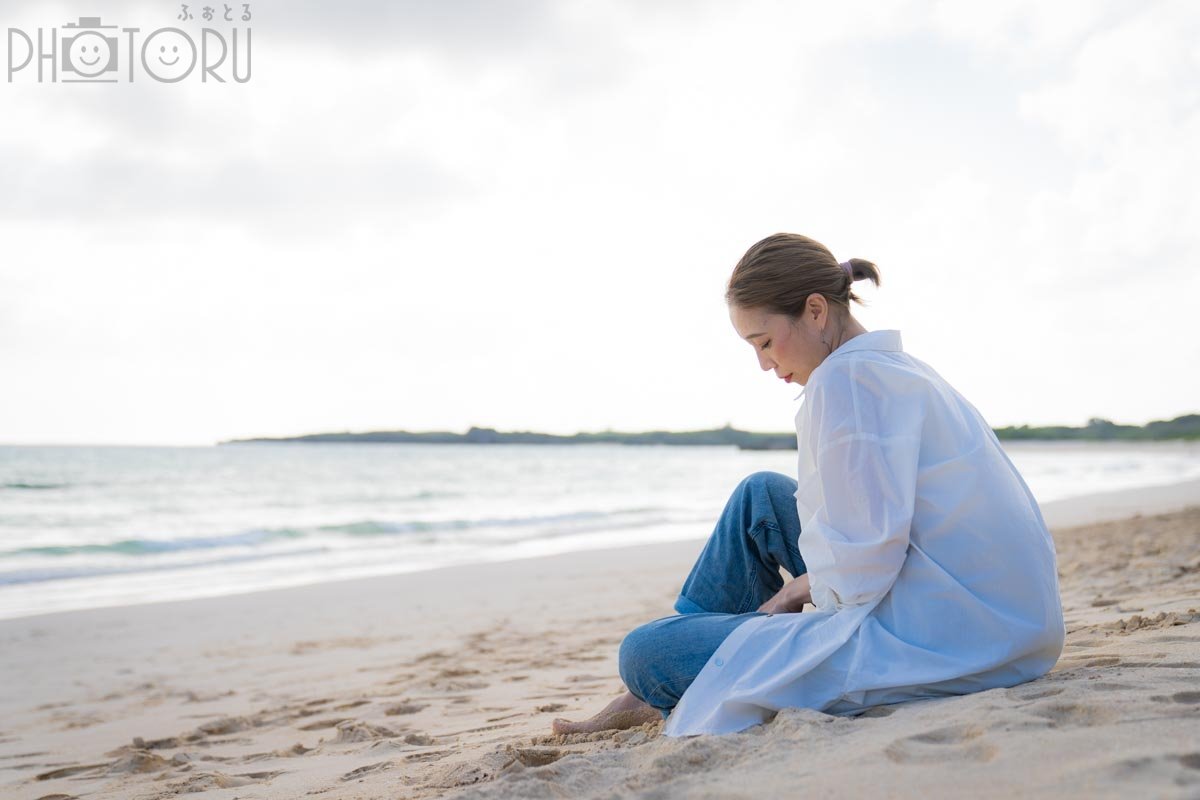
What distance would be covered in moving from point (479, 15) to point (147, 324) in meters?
19.1

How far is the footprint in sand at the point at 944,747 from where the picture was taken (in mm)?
1543

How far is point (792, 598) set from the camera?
2.22m

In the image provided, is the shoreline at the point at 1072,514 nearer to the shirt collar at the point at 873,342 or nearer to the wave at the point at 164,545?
the wave at the point at 164,545

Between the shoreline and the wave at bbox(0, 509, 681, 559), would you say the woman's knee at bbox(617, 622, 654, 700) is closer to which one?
the shoreline

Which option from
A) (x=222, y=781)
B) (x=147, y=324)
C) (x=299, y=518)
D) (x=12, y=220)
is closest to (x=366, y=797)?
(x=222, y=781)

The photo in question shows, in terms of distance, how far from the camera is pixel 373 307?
63.4ft

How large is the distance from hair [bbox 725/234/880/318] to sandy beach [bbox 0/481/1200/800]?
997 mm

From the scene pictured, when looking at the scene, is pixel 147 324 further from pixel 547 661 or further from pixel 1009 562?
pixel 1009 562

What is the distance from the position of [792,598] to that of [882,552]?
1.42 ft

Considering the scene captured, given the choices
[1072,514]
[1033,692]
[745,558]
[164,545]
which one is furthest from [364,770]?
[1072,514]

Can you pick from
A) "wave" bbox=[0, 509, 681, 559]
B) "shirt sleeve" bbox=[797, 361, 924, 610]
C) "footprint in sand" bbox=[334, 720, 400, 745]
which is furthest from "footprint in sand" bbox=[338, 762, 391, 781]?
"wave" bbox=[0, 509, 681, 559]

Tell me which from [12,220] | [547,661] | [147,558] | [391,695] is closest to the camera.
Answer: [391,695]

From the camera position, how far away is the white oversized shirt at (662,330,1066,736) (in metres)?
1.86

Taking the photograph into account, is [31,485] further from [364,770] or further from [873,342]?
[873,342]
